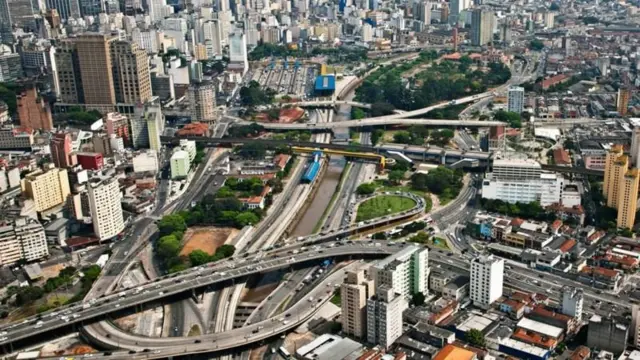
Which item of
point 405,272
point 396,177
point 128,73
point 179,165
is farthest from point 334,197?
point 128,73

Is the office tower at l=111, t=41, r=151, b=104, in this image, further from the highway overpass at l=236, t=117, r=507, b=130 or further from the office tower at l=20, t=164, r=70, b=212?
the office tower at l=20, t=164, r=70, b=212

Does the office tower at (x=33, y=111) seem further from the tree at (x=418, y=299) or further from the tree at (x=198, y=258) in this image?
the tree at (x=418, y=299)

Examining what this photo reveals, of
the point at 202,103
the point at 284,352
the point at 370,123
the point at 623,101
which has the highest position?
the point at 202,103

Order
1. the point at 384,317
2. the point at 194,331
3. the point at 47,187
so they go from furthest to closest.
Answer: the point at 47,187
the point at 194,331
the point at 384,317

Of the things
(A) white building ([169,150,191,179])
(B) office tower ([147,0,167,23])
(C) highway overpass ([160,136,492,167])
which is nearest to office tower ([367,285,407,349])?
(A) white building ([169,150,191,179])

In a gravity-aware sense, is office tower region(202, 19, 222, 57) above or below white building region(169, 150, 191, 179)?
above

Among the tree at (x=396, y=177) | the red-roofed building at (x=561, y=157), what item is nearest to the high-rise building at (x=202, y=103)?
the tree at (x=396, y=177)

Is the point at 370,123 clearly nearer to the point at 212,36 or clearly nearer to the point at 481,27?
the point at 212,36
